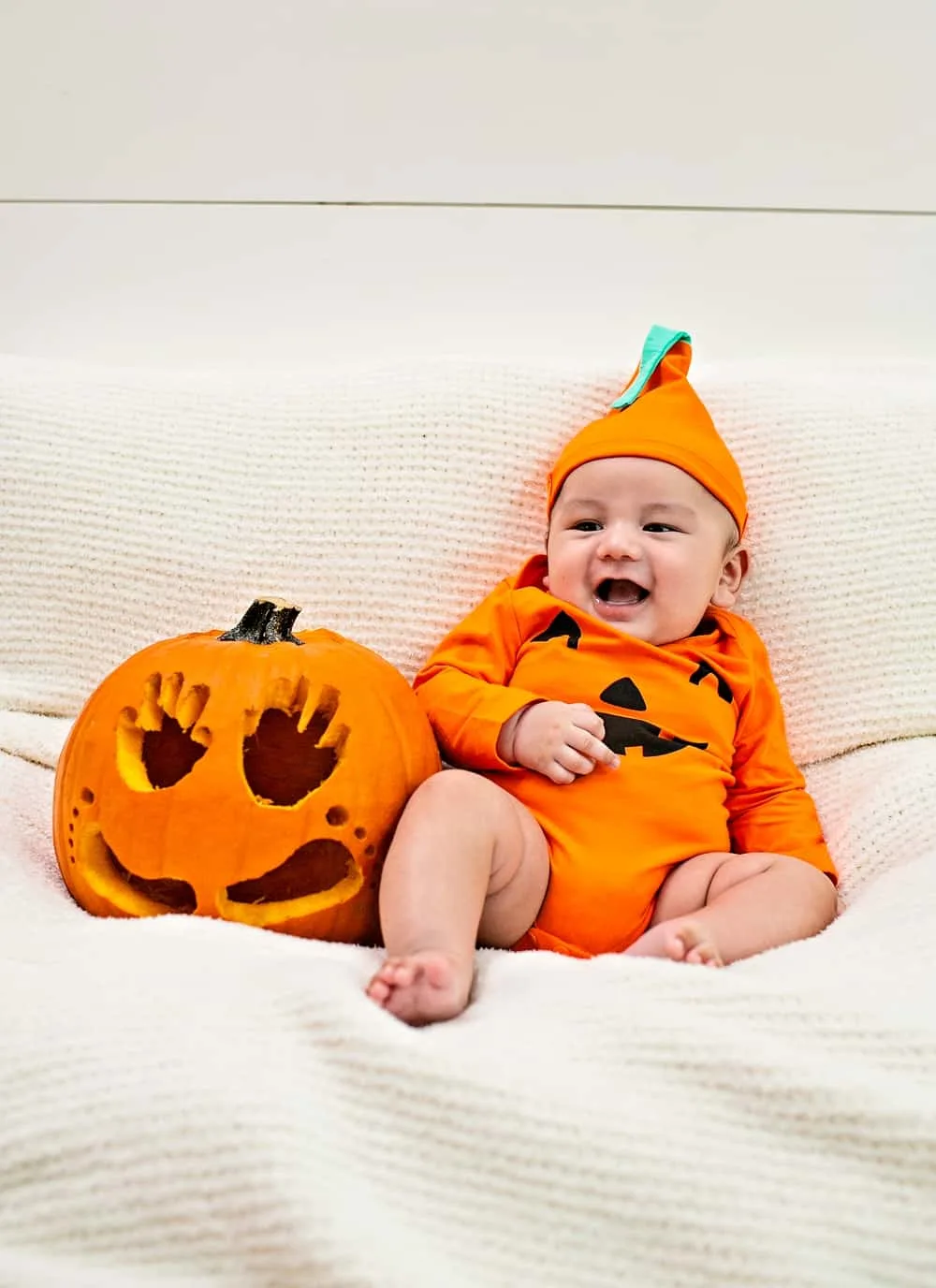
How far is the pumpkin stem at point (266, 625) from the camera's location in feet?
3.46

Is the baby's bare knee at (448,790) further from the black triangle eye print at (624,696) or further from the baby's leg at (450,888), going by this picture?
the black triangle eye print at (624,696)

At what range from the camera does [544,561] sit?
134 centimetres

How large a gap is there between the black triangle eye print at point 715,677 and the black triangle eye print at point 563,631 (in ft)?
0.42

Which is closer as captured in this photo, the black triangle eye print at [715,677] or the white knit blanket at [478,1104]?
the white knit blanket at [478,1104]

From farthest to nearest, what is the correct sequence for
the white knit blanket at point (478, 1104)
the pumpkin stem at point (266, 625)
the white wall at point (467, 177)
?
the white wall at point (467, 177) < the pumpkin stem at point (266, 625) < the white knit blanket at point (478, 1104)

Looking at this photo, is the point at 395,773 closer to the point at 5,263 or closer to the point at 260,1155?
the point at 260,1155

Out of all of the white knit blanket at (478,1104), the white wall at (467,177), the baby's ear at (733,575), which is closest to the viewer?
the white knit blanket at (478,1104)

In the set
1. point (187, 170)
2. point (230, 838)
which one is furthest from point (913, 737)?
point (187, 170)

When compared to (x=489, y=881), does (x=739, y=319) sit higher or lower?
higher

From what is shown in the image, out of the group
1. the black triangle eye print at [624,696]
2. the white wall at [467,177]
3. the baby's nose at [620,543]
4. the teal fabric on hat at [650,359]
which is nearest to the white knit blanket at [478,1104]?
the black triangle eye print at [624,696]

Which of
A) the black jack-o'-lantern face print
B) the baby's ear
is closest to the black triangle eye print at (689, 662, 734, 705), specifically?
the black jack-o'-lantern face print

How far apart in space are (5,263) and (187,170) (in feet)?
0.99

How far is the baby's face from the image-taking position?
122 cm

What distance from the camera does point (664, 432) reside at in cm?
127
